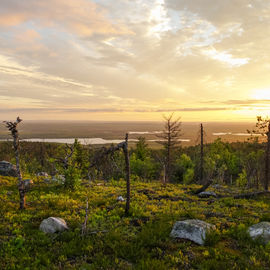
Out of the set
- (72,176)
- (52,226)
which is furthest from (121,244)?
(72,176)

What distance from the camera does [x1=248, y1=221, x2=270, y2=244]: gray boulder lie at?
26.2 ft

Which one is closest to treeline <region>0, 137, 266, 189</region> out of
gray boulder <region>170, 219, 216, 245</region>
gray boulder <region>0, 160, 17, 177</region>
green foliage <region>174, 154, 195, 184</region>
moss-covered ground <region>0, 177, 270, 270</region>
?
green foliage <region>174, 154, 195, 184</region>

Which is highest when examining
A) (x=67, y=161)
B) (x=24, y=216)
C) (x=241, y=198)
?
(x=67, y=161)

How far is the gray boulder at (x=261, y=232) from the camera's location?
7979 millimetres

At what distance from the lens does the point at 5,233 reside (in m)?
9.02

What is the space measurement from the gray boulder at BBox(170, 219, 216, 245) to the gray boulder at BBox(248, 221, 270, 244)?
177 centimetres

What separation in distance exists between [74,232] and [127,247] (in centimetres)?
298

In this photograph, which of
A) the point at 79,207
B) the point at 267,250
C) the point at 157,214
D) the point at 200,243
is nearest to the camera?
the point at 267,250

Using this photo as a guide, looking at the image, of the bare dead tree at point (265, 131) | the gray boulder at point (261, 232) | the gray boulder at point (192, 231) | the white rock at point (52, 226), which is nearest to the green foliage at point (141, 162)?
the bare dead tree at point (265, 131)

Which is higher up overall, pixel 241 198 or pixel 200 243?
pixel 200 243

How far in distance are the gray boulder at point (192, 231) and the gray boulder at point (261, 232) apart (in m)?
1.77

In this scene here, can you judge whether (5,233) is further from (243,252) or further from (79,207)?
(243,252)

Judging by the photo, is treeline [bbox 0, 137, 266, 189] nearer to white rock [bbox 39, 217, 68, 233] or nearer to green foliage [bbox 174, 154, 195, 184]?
green foliage [bbox 174, 154, 195, 184]

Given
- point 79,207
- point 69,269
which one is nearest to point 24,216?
point 79,207
